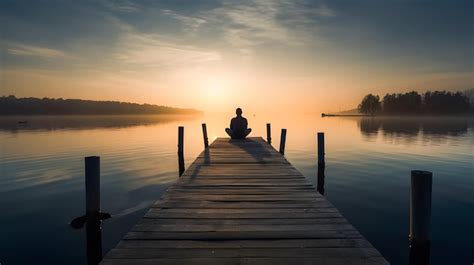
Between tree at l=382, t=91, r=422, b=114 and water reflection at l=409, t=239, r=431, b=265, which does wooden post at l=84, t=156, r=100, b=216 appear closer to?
water reflection at l=409, t=239, r=431, b=265

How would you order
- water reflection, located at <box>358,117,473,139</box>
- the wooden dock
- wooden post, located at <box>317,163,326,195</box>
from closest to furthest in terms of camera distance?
the wooden dock → wooden post, located at <box>317,163,326,195</box> → water reflection, located at <box>358,117,473,139</box>

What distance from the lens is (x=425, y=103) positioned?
17450 cm

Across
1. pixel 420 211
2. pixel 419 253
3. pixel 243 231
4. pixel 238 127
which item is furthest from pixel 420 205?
pixel 238 127

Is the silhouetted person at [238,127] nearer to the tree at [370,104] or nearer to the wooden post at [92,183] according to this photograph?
the wooden post at [92,183]

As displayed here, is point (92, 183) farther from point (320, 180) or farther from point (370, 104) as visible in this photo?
point (370, 104)

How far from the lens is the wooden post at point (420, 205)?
4762mm

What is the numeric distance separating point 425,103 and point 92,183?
209m

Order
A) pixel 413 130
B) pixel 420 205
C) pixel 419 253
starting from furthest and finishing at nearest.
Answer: pixel 413 130
pixel 419 253
pixel 420 205

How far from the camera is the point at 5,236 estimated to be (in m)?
7.38

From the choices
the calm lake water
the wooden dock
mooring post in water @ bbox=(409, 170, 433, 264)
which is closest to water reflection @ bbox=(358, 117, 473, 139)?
the calm lake water

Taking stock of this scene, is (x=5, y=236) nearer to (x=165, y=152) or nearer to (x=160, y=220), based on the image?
(x=160, y=220)

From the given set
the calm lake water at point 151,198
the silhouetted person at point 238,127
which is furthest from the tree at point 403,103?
the silhouetted person at point 238,127

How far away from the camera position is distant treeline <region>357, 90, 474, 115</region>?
168 m

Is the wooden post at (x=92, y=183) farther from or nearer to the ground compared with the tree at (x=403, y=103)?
nearer to the ground
